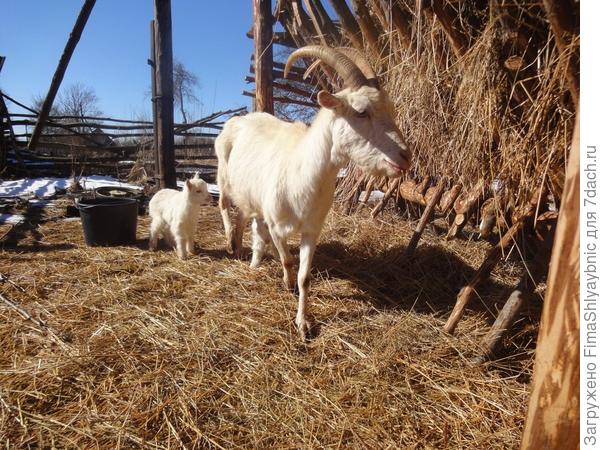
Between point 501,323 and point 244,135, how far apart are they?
3.30 metres

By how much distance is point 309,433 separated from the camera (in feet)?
6.34

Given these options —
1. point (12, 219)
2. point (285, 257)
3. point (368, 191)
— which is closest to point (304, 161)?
point (285, 257)

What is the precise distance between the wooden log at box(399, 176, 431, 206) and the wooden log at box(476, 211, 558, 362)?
1.61m

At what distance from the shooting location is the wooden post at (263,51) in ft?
17.0

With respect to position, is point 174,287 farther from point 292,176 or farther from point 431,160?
point 431,160

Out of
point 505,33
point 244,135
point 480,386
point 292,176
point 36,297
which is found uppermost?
point 505,33

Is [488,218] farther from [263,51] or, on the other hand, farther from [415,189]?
[263,51]

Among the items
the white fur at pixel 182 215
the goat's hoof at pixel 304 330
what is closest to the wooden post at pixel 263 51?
the white fur at pixel 182 215

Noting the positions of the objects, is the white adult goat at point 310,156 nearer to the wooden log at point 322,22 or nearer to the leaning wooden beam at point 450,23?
the leaning wooden beam at point 450,23

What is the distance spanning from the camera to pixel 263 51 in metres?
5.29

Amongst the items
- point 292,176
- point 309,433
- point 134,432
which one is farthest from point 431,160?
point 134,432

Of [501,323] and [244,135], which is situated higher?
[244,135]

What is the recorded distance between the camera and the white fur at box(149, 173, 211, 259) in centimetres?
422

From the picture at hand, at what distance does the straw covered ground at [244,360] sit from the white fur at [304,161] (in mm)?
493
